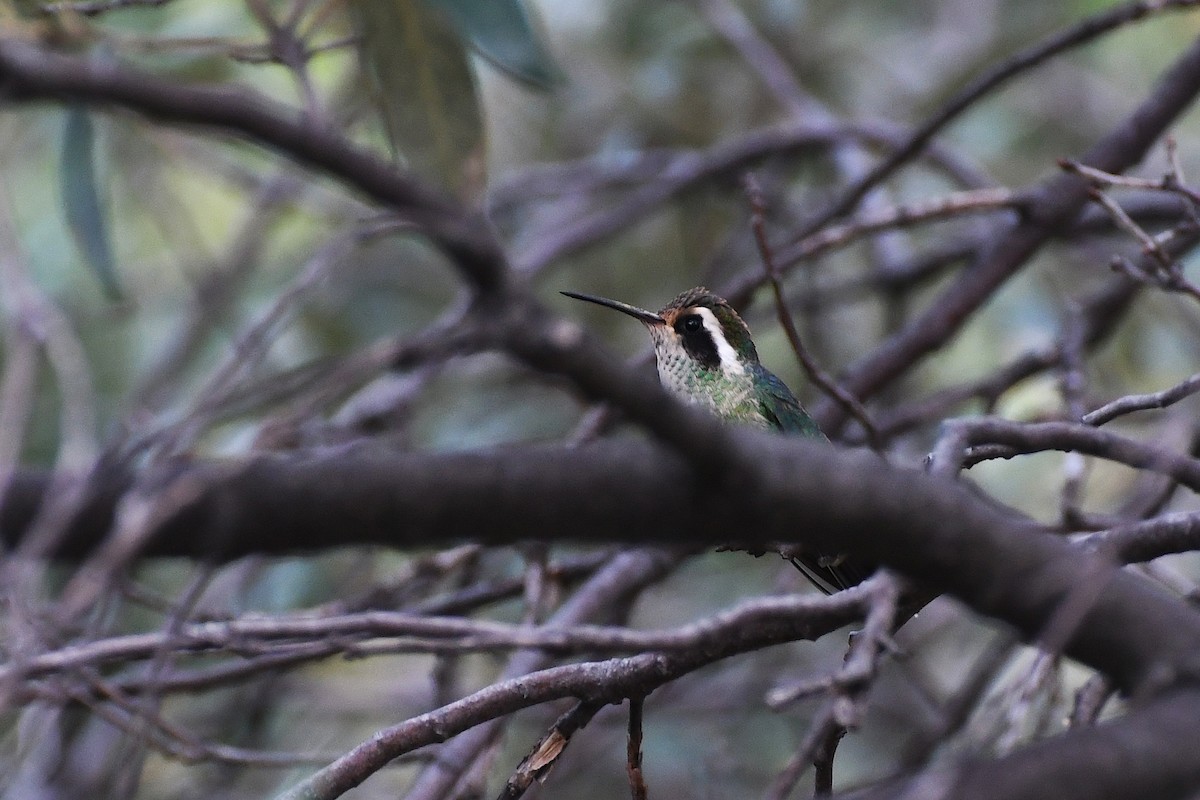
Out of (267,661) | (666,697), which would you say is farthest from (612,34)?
(267,661)

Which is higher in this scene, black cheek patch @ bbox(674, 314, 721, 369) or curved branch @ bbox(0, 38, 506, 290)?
curved branch @ bbox(0, 38, 506, 290)

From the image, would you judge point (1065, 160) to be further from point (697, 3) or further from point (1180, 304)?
point (697, 3)

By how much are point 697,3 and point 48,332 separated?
13.1 feet

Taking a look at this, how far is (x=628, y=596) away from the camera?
3.29 m

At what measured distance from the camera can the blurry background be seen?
132 inches

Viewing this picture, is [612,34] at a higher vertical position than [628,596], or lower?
higher

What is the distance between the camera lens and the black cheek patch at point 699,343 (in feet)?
11.2

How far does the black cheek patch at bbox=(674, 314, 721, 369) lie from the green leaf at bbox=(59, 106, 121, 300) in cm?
140

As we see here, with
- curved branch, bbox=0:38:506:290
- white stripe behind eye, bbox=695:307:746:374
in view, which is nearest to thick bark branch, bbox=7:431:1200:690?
curved branch, bbox=0:38:506:290

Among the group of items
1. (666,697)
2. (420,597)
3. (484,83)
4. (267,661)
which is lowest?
(666,697)

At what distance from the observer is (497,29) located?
2.46 meters

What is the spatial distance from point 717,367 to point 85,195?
1.56m

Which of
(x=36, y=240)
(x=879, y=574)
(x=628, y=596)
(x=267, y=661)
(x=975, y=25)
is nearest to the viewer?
(x=879, y=574)

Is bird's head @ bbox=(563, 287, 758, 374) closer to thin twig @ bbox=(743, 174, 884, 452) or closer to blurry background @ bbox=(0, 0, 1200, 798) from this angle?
blurry background @ bbox=(0, 0, 1200, 798)
